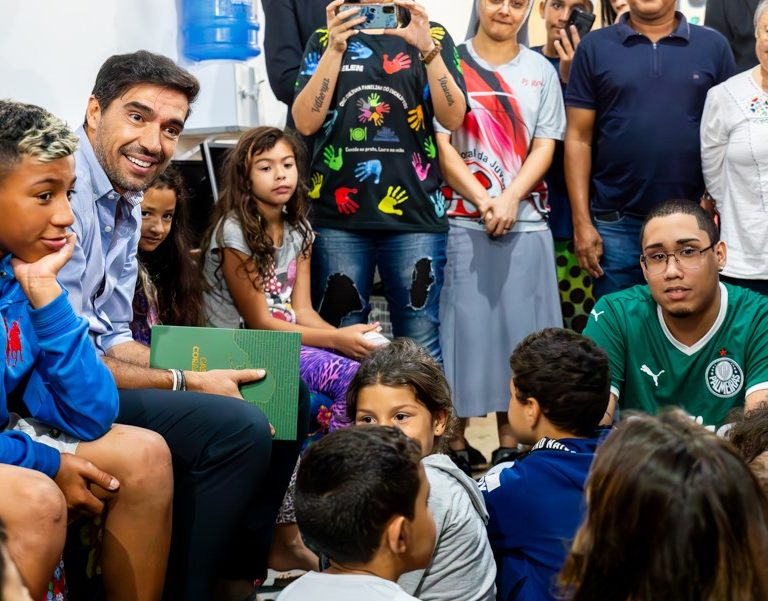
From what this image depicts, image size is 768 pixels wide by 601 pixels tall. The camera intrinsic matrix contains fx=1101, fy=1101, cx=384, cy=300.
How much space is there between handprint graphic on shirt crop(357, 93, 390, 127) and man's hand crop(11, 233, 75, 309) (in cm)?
154

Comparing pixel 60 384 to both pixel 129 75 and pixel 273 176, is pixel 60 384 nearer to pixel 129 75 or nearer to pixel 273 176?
pixel 129 75

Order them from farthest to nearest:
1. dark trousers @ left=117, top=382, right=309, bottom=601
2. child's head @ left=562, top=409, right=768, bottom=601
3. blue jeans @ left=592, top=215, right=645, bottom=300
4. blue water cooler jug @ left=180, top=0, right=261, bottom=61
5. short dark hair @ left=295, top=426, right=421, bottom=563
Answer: blue water cooler jug @ left=180, top=0, right=261, bottom=61, blue jeans @ left=592, top=215, right=645, bottom=300, dark trousers @ left=117, top=382, right=309, bottom=601, short dark hair @ left=295, top=426, right=421, bottom=563, child's head @ left=562, top=409, right=768, bottom=601

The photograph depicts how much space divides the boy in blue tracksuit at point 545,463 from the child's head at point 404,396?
0.59 ft

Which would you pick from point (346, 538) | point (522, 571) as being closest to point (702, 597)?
point (346, 538)

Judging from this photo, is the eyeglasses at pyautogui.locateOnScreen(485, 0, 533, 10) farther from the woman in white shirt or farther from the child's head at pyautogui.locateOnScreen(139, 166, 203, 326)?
the child's head at pyautogui.locateOnScreen(139, 166, 203, 326)

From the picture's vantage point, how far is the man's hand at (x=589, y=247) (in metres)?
3.80

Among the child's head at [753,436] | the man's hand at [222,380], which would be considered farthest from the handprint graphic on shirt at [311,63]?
the child's head at [753,436]

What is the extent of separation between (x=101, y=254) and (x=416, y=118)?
4.38ft

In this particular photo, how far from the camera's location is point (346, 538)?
180 centimetres

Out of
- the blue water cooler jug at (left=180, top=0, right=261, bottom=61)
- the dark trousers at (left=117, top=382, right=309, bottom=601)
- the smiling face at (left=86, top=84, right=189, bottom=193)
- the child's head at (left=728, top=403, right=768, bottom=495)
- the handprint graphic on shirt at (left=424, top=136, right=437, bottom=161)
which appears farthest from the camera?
the blue water cooler jug at (left=180, top=0, right=261, bottom=61)

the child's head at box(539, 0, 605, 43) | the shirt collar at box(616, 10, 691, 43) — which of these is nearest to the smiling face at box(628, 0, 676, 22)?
the shirt collar at box(616, 10, 691, 43)

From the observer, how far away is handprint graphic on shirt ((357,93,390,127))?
139 inches

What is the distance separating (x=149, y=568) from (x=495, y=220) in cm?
195

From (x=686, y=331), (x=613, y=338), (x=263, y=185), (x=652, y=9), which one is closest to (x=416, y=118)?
(x=263, y=185)
